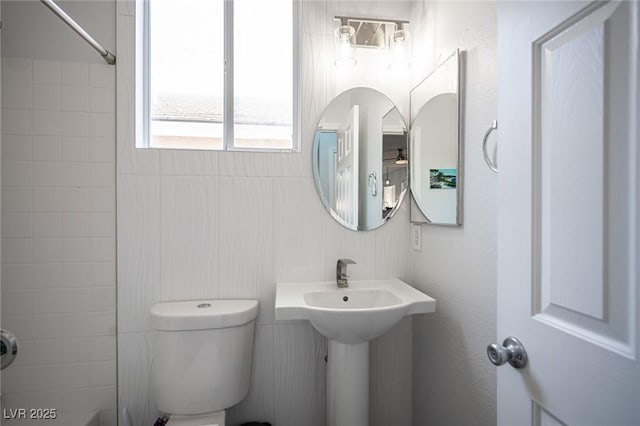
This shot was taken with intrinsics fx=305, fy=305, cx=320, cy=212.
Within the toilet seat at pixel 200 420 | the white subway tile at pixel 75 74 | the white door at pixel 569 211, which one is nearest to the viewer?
the white door at pixel 569 211

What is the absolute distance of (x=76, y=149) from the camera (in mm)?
1358

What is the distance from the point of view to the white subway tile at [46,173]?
1.32m

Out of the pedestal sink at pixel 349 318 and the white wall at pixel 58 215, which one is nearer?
the pedestal sink at pixel 349 318

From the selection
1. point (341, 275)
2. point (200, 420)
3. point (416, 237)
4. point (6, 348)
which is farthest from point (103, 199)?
point (416, 237)

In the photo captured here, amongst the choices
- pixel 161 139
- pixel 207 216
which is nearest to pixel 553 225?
pixel 207 216

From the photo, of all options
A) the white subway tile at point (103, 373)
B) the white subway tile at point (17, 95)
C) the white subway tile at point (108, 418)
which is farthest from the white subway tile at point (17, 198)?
the white subway tile at point (108, 418)

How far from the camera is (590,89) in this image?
522 millimetres

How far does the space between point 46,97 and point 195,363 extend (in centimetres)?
131

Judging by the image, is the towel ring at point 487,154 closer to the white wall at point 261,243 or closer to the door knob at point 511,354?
the door knob at point 511,354

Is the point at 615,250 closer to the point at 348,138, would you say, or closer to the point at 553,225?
the point at 553,225

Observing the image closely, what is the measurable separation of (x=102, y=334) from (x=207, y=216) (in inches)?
27.8

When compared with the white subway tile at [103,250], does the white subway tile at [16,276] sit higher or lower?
lower

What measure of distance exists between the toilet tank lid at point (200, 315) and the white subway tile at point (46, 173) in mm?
707

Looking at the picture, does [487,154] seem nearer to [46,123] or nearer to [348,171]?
[348,171]
